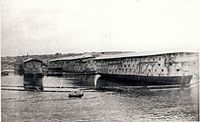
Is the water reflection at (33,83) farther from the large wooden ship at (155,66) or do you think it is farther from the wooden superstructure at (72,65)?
the large wooden ship at (155,66)

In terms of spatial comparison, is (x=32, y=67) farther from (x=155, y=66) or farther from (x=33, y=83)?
(x=155, y=66)

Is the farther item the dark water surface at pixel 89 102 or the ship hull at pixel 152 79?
the ship hull at pixel 152 79

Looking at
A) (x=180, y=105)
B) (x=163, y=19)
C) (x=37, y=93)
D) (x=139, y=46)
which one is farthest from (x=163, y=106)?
(x=37, y=93)

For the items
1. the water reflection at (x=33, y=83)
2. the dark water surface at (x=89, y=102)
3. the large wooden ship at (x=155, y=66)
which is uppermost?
the large wooden ship at (x=155, y=66)

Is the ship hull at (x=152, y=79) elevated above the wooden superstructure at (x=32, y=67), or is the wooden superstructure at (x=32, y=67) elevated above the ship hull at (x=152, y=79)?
the wooden superstructure at (x=32, y=67)

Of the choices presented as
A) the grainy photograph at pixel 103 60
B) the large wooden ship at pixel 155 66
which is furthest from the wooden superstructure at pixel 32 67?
the large wooden ship at pixel 155 66

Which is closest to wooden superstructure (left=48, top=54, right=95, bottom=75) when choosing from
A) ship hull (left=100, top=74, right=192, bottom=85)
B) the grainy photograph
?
the grainy photograph
